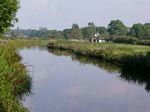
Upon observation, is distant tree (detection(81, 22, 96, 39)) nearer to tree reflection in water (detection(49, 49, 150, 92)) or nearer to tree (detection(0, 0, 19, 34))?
tree reflection in water (detection(49, 49, 150, 92))

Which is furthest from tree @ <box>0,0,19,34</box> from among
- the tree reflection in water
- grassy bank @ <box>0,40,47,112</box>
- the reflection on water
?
grassy bank @ <box>0,40,47,112</box>

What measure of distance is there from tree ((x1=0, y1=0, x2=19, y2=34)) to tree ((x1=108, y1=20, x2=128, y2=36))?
106 metres

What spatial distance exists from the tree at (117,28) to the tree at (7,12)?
106229 mm

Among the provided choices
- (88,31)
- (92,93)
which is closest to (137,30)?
(88,31)

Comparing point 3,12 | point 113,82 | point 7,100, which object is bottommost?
point 113,82

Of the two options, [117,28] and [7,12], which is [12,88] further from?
[117,28]

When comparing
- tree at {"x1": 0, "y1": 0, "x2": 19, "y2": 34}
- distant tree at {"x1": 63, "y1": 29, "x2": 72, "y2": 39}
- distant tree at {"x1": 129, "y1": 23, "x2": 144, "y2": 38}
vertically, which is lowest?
distant tree at {"x1": 63, "y1": 29, "x2": 72, "y2": 39}

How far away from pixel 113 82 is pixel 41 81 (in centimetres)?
566

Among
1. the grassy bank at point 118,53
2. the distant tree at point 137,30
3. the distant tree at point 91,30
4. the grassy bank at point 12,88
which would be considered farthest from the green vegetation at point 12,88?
the distant tree at point 91,30

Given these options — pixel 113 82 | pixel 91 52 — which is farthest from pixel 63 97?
pixel 91 52

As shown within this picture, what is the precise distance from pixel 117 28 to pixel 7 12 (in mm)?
110905

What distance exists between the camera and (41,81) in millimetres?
29391

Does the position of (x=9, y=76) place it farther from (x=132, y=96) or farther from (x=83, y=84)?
(x=83, y=84)

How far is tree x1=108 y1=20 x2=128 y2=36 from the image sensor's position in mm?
143000
